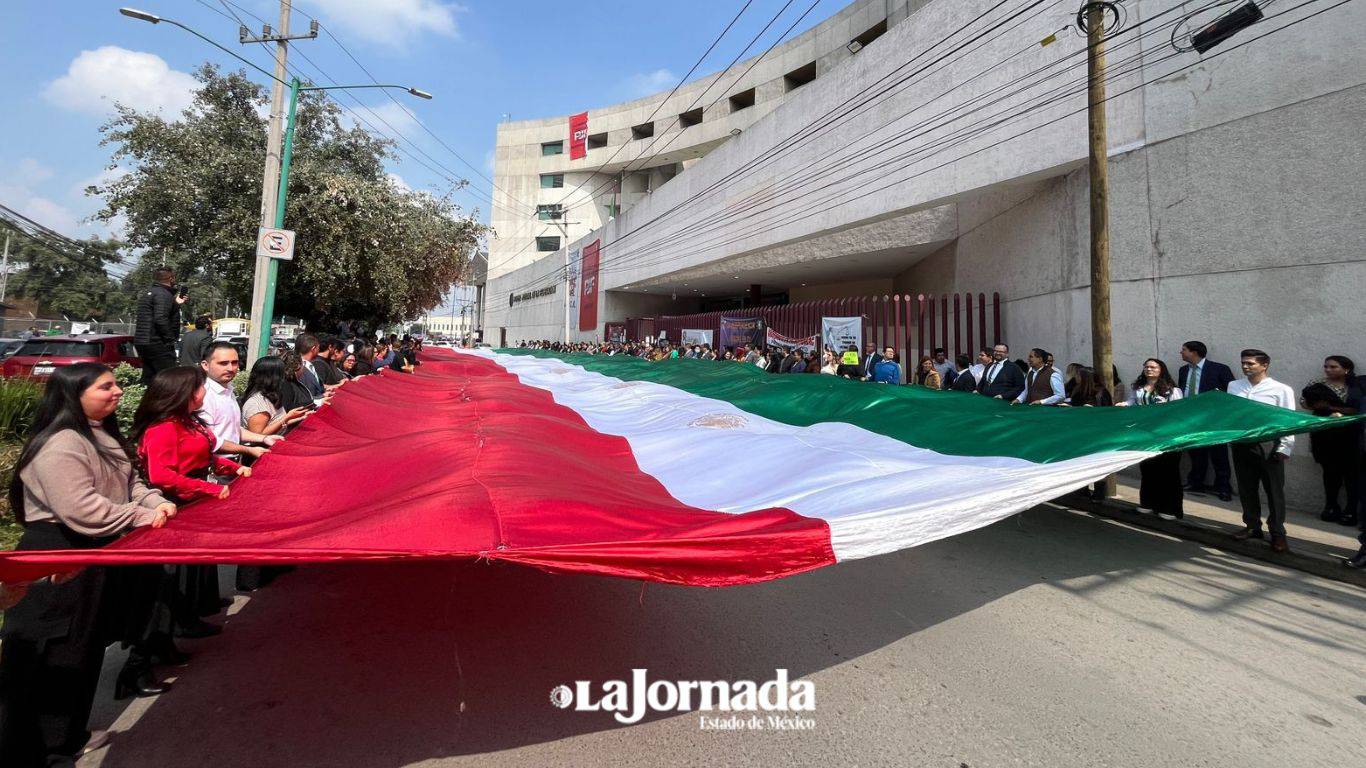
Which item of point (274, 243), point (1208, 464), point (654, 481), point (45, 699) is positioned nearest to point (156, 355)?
point (274, 243)

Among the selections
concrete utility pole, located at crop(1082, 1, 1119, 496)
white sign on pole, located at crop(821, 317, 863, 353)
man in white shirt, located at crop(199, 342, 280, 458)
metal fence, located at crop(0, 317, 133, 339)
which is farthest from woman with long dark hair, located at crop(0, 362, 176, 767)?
A: metal fence, located at crop(0, 317, 133, 339)

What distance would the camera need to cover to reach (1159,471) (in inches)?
252

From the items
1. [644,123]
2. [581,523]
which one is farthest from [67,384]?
[644,123]

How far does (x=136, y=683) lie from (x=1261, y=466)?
816 cm

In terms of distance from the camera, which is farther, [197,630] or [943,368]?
[943,368]

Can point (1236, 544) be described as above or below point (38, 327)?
below

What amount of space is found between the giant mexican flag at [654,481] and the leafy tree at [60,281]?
208 feet

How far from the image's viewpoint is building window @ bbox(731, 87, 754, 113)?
36.6m

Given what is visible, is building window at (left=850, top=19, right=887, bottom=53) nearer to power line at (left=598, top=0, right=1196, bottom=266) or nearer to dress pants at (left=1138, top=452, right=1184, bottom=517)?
power line at (left=598, top=0, right=1196, bottom=266)

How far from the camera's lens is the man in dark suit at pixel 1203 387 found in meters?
7.13

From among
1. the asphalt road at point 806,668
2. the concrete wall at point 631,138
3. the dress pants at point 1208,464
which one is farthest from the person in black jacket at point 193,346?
the concrete wall at point 631,138

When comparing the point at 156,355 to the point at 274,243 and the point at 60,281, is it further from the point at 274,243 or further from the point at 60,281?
the point at 60,281

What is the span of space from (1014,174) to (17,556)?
1222 centimetres

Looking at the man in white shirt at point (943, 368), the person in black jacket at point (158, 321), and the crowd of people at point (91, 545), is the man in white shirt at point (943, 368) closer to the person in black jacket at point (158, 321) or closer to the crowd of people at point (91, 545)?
the crowd of people at point (91, 545)
